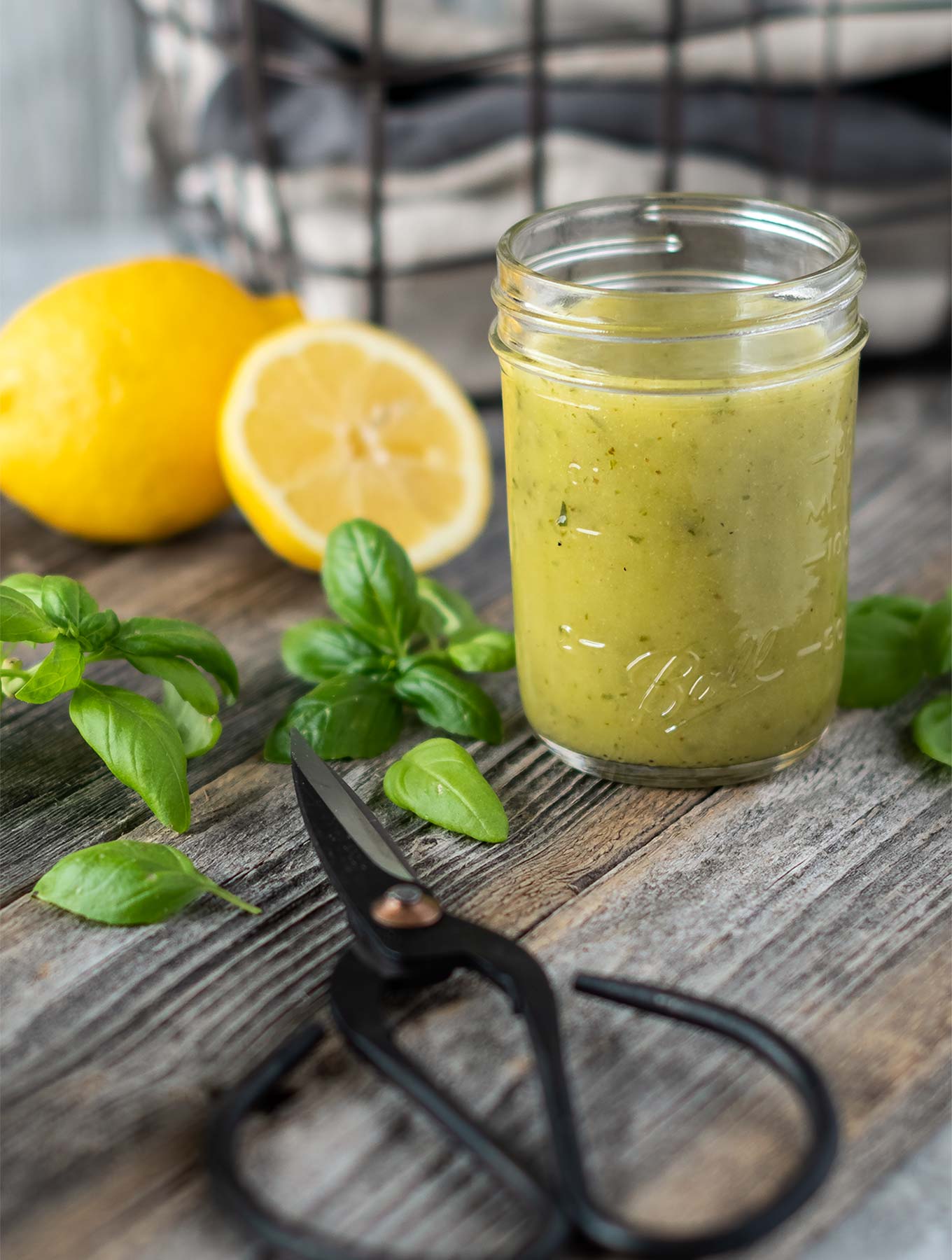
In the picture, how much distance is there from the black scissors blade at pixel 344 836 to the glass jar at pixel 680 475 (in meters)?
0.20

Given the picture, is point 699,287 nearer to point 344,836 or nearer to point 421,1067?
point 344,836

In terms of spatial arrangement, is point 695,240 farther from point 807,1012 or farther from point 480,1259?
point 480,1259

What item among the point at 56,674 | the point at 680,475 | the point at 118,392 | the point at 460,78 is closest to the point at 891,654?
the point at 680,475

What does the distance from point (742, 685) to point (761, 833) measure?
113 mm

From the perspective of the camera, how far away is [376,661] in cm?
118

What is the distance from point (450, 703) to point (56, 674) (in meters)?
0.32

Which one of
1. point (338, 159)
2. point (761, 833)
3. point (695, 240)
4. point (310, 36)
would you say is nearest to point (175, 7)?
point (310, 36)

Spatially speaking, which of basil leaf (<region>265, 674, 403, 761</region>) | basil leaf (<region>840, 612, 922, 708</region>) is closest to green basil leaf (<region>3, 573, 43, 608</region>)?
basil leaf (<region>265, 674, 403, 761</region>)

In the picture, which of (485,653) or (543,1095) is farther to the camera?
(485,653)

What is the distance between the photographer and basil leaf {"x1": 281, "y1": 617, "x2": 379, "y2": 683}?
47.0 inches

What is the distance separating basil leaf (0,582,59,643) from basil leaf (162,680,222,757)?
0.11m

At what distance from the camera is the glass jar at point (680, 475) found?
929 mm

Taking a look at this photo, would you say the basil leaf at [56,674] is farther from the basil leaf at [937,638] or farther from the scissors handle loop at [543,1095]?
the basil leaf at [937,638]

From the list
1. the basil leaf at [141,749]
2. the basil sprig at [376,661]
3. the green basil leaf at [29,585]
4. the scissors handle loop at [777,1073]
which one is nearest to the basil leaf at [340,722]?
the basil sprig at [376,661]
